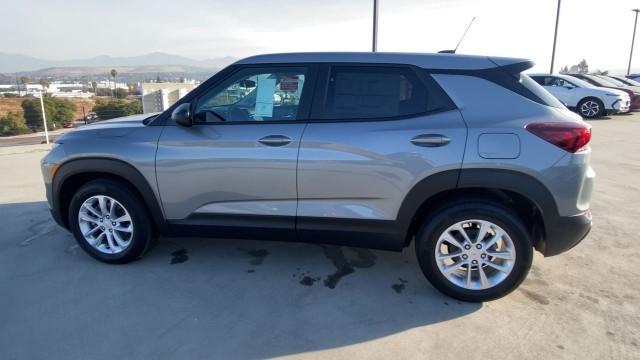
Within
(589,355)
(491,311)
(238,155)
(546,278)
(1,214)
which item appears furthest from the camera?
(1,214)

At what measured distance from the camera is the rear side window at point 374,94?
2818 millimetres

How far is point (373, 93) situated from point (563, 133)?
127 centimetres

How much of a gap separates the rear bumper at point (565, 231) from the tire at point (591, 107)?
1417 cm

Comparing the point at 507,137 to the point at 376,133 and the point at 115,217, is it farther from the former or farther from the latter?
the point at 115,217

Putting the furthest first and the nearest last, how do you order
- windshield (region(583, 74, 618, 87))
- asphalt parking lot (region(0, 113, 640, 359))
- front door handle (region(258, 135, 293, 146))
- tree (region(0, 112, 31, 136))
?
tree (region(0, 112, 31, 136)), windshield (region(583, 74, 618, 87)), front door handle (region(258, 135, 293, 146)), asphalt parking lot (region(0, 113, 640, 359))

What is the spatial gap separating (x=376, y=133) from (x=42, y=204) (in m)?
4.76

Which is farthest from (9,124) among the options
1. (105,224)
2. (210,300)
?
(210,300)

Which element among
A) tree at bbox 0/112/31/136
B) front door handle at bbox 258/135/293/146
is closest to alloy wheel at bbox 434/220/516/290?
→ front door handle at bbox 258/135/293/146

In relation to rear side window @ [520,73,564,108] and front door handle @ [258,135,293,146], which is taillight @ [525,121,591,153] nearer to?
rear side window @ [520,73,564,108]

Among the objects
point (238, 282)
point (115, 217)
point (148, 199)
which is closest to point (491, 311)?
point (238, 282)

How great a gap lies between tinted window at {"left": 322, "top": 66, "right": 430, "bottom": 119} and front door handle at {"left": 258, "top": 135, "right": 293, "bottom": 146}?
0.33 meters

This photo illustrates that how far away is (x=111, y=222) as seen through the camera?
343 centimetres

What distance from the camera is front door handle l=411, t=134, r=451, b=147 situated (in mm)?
2695

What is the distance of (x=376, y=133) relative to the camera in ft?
9.16
